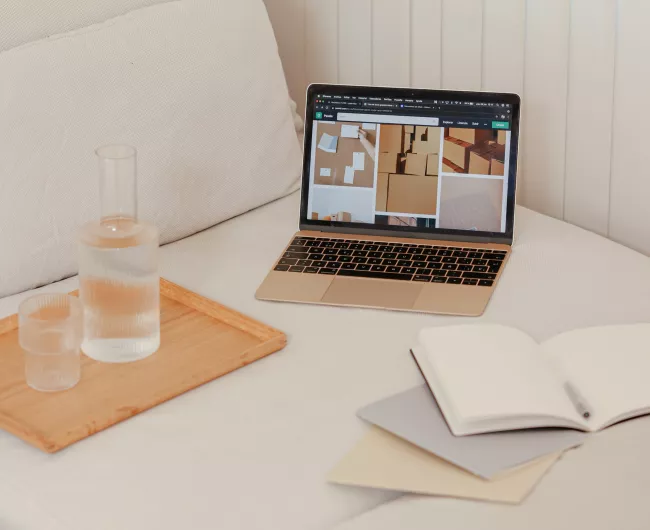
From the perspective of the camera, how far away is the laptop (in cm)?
135

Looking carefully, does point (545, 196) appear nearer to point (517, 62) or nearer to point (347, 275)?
point (517, 62)

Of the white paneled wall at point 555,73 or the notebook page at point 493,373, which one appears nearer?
the notebook page at point 493,373

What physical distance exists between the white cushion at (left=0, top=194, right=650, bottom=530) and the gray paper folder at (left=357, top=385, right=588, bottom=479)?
22 millimetres

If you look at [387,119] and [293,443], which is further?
[387,119]

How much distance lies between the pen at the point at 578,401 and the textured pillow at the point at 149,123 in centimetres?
62

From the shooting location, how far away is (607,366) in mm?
1041

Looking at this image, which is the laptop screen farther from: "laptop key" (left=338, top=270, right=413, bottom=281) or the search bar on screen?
"laptop key" (left=338, top=270, right=413, bottom=281)

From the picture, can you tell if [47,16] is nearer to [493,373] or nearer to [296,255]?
[296,255]

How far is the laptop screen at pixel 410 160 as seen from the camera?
138 centimetres

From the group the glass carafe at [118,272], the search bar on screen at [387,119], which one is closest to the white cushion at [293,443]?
the glass carafe at [118,272]

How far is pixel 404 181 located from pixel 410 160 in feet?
0.10

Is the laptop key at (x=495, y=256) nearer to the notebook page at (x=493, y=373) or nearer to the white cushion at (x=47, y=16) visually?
the notebook page at (x=493, y=373)

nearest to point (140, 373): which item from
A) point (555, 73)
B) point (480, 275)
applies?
point (480, 275)

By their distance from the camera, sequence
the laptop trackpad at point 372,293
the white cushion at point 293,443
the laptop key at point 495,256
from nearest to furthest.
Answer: the white cushion at point 293,443, the laptop trackpad at point 372,293, the laptop key at point 495,256
